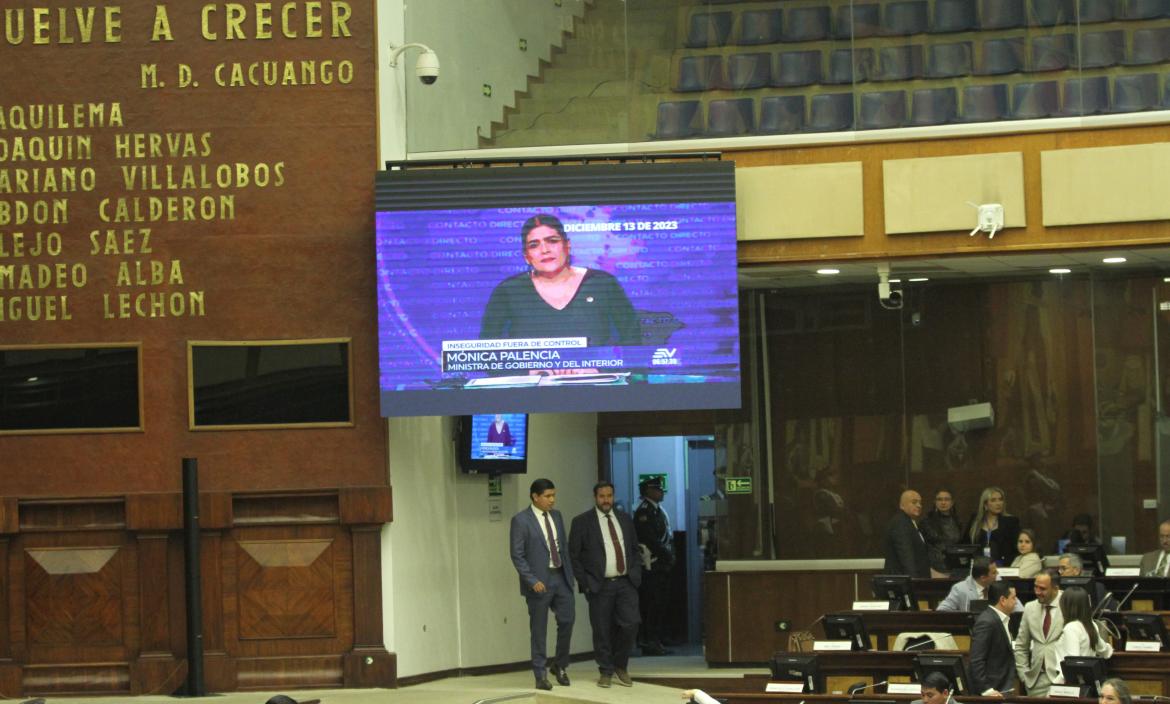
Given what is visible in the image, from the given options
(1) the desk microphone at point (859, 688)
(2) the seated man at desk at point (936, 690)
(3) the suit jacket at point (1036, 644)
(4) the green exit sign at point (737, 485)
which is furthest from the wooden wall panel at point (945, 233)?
(2) the seated man at desk at point (936, 690)

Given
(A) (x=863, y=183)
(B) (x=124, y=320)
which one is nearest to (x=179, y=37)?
(B) (x=124, y=320)

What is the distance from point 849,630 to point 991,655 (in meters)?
0.87

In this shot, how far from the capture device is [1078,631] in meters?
10.8

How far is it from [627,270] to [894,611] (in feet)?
10.6

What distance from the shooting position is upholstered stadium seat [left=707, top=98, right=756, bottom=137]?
14125 millimetres

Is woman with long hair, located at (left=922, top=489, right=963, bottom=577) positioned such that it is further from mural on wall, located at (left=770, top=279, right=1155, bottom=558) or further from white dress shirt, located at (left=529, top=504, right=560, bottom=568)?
white dress shirt, located at (left=529, top=504, right=560, bottom=568)

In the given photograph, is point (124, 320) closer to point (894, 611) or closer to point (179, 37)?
point (179, 37)

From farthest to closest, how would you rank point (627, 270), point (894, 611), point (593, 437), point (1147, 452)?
A: point (593, 437) → point (1147, 452) → point (627, 270) → point (894, 611)

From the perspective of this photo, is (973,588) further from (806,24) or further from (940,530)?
(806,24)

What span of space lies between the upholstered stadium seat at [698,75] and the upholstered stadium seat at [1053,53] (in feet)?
7.80

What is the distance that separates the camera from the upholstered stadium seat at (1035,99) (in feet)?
45.1

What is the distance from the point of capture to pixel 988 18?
14008 millimetres

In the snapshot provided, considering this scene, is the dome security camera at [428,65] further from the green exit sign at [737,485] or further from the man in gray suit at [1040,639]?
the man in gray suit at [1040,639]

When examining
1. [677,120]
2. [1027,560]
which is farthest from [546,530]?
[1027,560]
